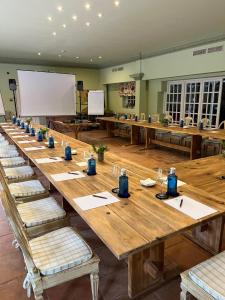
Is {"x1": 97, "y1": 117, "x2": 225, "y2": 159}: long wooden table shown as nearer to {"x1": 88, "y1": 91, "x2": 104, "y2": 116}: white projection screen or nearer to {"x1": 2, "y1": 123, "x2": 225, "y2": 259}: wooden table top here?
{"x1": 88, "y1": 91, "x2": 104, "y2": 116}: white projection screen

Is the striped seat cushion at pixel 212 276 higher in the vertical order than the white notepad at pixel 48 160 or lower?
lower

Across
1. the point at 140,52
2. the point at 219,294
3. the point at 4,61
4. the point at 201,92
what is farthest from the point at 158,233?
the point at 4,61

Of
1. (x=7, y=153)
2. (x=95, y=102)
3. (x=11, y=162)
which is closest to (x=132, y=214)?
(x=11, y=162)

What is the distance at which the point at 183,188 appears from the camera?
69.4 inches

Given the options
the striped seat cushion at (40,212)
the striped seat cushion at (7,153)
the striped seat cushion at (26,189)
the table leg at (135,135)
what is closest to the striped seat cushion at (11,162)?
the striped seat cushion at (7,153)

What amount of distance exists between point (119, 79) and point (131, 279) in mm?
9552

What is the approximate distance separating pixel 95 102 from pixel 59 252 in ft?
28.6

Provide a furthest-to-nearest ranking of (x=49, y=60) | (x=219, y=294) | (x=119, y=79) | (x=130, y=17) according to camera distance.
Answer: (x=119, y=79)
(x=49, y=60)
(x=130, y=17)
(x=219, y=294)

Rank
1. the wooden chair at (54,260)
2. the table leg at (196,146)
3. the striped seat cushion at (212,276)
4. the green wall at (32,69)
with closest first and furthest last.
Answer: the striped seat cushion at (212,276), the wooden chair at (54,260), the table leg at (196,146), the green wall at (32,69)

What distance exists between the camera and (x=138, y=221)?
129 cm

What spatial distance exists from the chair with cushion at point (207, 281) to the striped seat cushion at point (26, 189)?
5.29 feet

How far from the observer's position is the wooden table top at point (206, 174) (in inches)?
76.1

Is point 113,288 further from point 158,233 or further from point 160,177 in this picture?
point 160,177

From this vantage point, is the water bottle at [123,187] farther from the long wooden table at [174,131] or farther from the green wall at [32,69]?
the green wall at [32,69]
